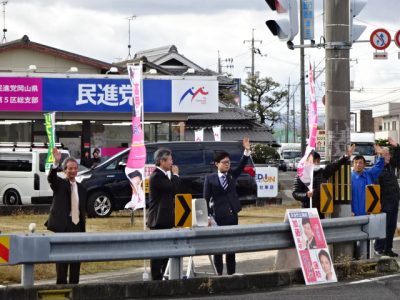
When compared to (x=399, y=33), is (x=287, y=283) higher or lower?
lower

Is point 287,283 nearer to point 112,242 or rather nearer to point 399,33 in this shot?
point 112,242

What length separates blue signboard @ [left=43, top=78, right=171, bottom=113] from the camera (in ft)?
111

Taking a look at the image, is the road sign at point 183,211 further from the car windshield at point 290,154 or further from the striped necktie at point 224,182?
the car windshield at point 290,154

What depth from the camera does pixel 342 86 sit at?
41.5ft

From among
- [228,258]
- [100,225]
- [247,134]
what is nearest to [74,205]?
[228,258]

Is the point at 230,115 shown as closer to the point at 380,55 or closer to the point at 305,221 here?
the point at 380,55

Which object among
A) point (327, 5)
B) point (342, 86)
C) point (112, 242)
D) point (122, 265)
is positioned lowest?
point (122, 265)

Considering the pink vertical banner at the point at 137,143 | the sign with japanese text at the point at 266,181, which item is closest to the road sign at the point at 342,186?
the pink vertical banner at the point at 137,143

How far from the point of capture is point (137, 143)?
15.4 meters

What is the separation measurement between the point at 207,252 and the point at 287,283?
4.54 ft

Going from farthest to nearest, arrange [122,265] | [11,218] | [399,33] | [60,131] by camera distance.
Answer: [60,131] < [399,33] < [11,218] < [122,265]

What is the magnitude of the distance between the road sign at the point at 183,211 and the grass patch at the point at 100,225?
248cm

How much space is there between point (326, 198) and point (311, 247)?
1.15 meters

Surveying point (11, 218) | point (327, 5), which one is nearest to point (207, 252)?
point (327, 5)
